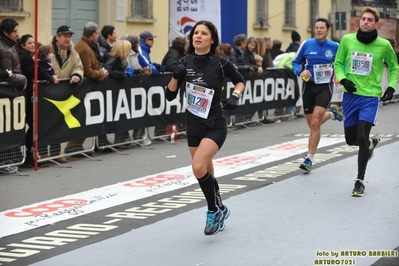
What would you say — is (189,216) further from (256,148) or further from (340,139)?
(340,139)

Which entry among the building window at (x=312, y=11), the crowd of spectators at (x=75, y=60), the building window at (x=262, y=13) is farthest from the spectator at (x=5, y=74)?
the building window at (x=312, y=11)

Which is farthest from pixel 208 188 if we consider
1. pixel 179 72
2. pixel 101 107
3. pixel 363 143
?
pixel 101 107

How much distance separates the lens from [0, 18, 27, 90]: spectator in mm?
11891

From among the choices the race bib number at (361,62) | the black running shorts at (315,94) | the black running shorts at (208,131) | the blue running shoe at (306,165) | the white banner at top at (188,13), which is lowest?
the blue running shoe at (306,165)

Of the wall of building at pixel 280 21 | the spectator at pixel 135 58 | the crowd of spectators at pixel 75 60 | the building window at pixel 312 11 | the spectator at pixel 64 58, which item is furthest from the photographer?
the building window at pixel 312 11

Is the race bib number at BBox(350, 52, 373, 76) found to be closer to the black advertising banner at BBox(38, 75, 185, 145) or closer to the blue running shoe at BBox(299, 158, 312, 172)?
the blue running shoe at BBox(299, 158, 312, 172)

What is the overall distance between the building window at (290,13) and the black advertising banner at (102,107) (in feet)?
58.5

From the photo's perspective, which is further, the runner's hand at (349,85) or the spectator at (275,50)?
the spectator at (275,50)

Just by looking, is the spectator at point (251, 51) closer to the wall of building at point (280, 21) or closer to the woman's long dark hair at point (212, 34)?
the woman's long dark hair at point (212, 34)

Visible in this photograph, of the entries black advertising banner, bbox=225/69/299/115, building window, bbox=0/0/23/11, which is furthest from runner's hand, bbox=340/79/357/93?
building window, bbox=0/0/23/11

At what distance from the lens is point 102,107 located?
13766mm

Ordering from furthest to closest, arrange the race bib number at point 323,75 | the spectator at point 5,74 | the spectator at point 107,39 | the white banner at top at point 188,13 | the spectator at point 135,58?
1. the white banner at top at point 188,13
2. the spectator at point 107,39
3. the spectator at point 135,58
4. the race bib number at point 323,75
5. the spectator at point 5,74

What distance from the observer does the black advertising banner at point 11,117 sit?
11.6m

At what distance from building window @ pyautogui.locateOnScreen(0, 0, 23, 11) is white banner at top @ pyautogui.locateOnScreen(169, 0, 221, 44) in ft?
11.0
